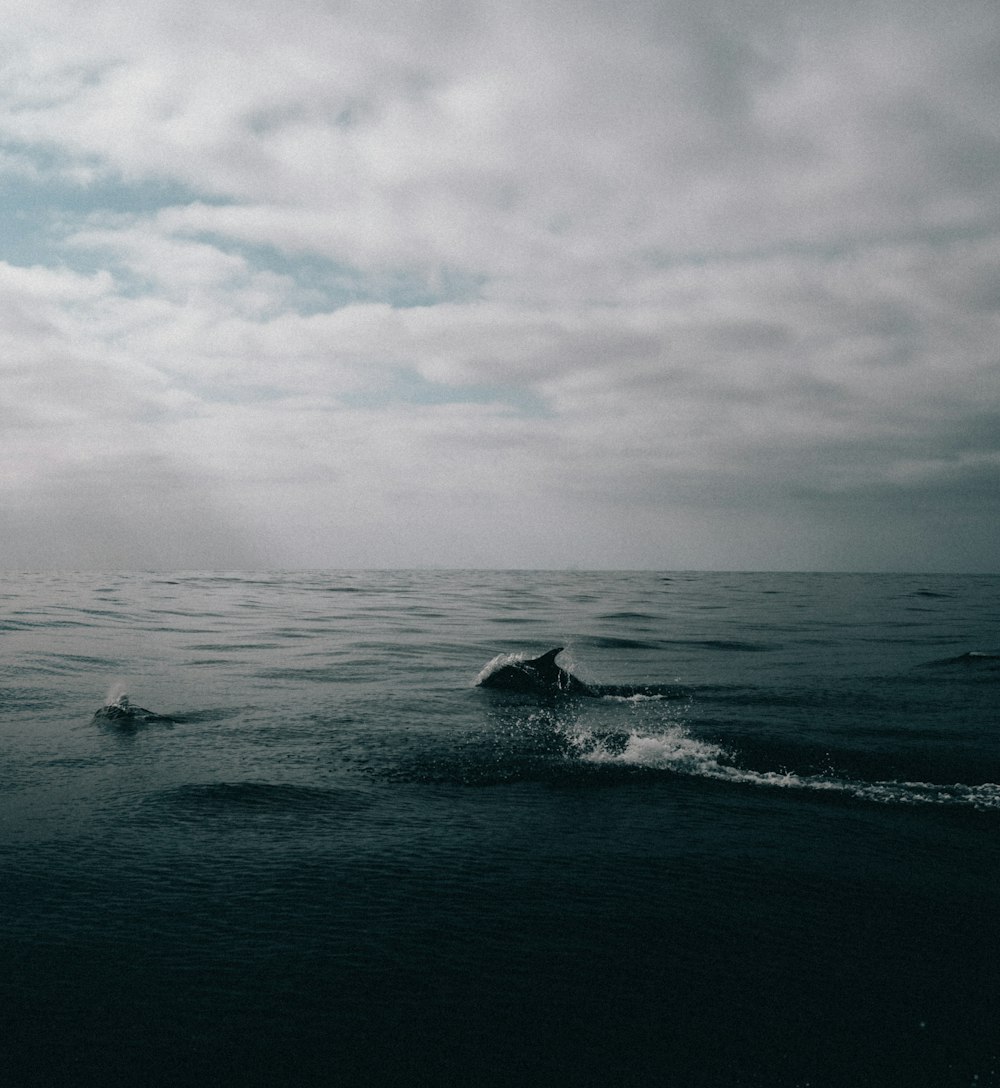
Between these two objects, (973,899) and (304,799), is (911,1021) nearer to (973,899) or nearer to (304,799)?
(973,899)

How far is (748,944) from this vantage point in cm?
529

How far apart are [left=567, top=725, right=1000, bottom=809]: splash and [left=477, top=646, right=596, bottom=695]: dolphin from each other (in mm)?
4406

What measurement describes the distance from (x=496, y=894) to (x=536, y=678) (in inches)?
434

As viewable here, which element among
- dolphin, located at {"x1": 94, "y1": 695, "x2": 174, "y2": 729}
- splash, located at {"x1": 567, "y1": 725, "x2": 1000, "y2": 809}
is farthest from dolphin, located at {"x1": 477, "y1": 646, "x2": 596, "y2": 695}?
dolphin, located at {"x1": 94, "y1": 695, "x2": 174, "y2": 729}

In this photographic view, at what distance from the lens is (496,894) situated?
6055mm

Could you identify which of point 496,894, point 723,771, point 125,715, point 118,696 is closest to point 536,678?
point 723,771

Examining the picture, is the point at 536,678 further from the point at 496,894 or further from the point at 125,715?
the point at 496,894

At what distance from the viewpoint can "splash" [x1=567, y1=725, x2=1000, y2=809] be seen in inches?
351

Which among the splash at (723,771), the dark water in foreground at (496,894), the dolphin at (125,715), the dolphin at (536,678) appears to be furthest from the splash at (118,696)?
the splash at (723,771)

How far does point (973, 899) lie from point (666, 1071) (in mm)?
3829

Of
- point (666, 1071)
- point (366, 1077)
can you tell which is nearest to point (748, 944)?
point (666, 1071)

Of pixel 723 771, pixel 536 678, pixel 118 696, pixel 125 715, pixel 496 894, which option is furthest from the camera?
pixel 536 678

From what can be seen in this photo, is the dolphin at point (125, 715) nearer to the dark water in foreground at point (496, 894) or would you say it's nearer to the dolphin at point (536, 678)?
the dark water in foreground at point (496, 894)

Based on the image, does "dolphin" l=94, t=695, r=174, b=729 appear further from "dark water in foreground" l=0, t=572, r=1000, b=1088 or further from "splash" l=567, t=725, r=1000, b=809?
"splash" l=567, t=725, r=1000, b=809
